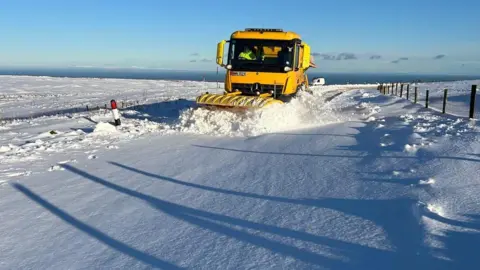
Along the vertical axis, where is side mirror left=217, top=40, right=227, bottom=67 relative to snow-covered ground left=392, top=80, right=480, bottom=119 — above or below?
above

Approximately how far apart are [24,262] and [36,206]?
1.63 meters

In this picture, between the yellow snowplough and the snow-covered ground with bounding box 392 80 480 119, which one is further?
the snow-covered ground with bounding box 392 80 480 119

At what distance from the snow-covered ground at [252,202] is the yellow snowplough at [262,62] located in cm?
338

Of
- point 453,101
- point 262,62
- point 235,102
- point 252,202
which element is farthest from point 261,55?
point 453,101

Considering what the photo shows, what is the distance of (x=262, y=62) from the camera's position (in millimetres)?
12445

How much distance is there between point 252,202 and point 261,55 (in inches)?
335

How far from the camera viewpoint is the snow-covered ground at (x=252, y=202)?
3.40m

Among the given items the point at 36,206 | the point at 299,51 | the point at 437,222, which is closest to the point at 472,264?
the point at 437,222

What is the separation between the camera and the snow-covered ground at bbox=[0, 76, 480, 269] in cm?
340

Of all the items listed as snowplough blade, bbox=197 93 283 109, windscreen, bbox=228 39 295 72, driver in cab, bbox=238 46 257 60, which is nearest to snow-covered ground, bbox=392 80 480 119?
windscreen, bbox=228 39 295 72

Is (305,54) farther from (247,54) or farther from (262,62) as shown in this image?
(247,54)

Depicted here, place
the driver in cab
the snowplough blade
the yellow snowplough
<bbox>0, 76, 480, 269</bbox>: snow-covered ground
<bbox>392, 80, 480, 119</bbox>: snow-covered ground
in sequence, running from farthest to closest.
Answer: <bbox>392, 80, 480, 119</bbox>: snow-covered ground < the driver in cab < the yellow snowplough < the snowplough blade < <bbox>0, 76, 480, 269</bbox>: snow-covered ground

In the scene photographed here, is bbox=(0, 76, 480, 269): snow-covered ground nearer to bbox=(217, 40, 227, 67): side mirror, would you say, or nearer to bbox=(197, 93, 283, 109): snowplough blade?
bbox=(197, 93, 283, 109): snowplough blade

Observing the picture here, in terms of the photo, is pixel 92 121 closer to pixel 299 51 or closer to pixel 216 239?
pixel 299 51
